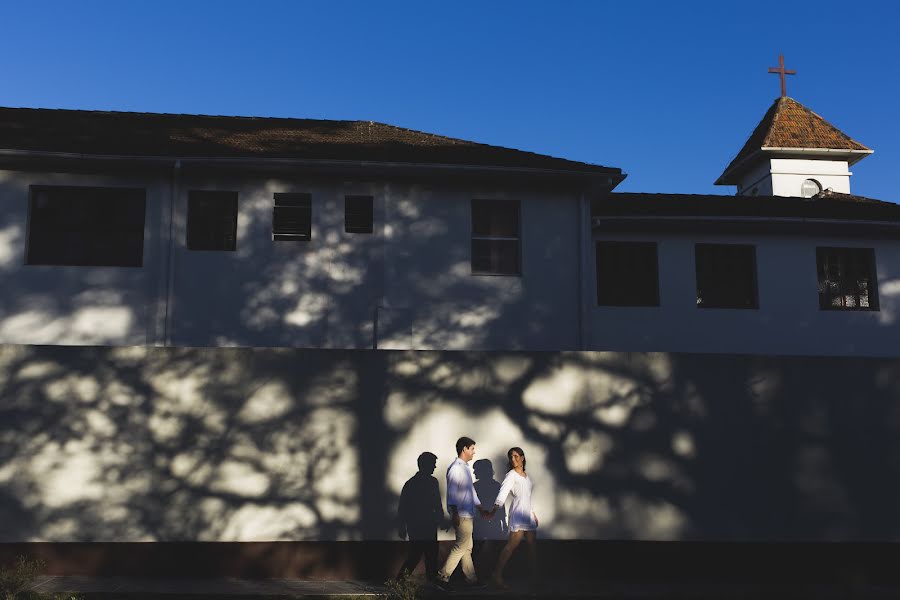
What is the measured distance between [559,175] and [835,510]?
810 cm

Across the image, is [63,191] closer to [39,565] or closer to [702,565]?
[39,565]

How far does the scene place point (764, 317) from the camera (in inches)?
683

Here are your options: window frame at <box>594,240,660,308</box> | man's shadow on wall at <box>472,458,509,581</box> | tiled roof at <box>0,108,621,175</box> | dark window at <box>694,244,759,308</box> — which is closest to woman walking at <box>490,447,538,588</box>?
man's shadow on wall at <box>472,458,509,581</box>

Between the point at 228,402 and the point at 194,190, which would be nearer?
the point at 228,402

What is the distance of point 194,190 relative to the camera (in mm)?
15086

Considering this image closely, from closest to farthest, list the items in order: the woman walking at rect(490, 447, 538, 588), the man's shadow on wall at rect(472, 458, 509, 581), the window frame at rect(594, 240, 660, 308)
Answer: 1. the woman walking at rect(490, 447, 538, 588)
2. the man's shadow on wall at rect(472, 458, 509, 581)
3. the window frame at rect(594, 240, 660, 308)

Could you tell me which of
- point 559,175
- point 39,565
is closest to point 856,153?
point 559,175

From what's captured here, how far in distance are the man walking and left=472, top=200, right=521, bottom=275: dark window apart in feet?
24.2

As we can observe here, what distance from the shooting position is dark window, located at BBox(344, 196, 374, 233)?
603 inches

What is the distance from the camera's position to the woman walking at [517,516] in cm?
853

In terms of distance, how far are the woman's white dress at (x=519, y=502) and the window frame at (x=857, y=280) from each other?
A: 11767 millimetres

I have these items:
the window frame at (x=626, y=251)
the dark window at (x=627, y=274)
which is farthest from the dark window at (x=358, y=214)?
the dark window at (x=627, y=274)

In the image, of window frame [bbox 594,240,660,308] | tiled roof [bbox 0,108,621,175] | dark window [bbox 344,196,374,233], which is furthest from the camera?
window frame [bbox 594,240,660,308]

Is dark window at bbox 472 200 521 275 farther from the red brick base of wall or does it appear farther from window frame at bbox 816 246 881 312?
the red brick base of wall
